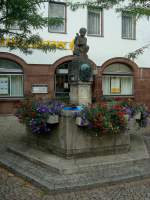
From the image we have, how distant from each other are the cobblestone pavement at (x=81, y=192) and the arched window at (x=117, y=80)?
44.3 feet

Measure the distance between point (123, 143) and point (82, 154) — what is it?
1.05m

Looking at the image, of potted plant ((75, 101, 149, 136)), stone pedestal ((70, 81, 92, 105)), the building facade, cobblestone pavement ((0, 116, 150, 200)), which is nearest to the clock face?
stone pedestal ((70, 81, 92, 105))

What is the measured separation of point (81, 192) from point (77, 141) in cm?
151

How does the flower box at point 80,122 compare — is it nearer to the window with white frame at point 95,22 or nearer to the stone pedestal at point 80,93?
the stone pedestal at point 80,93

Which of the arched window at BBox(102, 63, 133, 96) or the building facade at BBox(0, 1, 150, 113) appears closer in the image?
the building facade at BBox(0, 1, 150, 113)

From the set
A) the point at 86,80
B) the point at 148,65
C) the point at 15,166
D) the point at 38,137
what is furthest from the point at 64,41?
the point at 15,166

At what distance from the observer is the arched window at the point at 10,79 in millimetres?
16906

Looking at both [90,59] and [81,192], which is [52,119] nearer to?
[81,192]

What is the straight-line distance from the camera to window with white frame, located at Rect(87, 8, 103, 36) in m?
18.8

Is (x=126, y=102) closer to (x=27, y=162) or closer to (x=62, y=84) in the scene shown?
(x=27, y=162)

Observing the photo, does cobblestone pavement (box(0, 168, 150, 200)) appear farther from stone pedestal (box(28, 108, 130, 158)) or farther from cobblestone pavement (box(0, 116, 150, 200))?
stone pedestal (box(28, 108, 130, 158))

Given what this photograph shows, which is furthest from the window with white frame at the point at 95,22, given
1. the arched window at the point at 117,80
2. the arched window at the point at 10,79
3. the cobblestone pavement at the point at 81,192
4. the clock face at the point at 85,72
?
the cobblestone pavement at the point at 81,192

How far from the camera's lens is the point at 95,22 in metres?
19.0

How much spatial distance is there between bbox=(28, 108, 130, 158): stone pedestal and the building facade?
28.0ft
